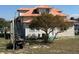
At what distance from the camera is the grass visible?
11625 millimetres

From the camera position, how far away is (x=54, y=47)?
11.7 meters

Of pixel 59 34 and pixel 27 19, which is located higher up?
pixel 27 19

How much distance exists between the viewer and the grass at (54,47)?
11.6 metres

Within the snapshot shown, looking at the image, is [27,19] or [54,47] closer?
Answer: [27,19]

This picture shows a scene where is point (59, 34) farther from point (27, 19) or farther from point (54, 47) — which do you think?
point (27, 19)

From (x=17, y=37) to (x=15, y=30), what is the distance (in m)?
0.13

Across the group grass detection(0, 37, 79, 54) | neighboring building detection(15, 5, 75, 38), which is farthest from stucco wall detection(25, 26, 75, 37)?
→ grass detection(0, 37, 79, 54)

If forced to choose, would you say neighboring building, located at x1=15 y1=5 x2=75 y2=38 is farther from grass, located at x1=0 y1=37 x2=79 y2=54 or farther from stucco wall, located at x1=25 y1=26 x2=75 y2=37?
grass, located at x1=0 y1=37 x2=79 y2=54

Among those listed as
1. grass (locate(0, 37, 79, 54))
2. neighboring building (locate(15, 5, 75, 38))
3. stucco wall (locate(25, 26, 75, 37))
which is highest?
neighboring building (locate(15, 5, 75, 38))

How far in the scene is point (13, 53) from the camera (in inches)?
455

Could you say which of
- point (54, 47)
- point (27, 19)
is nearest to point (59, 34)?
point (54, 47)

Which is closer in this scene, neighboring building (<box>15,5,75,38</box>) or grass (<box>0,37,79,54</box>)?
neighboring building (<box>15,5,75,38</box>)
